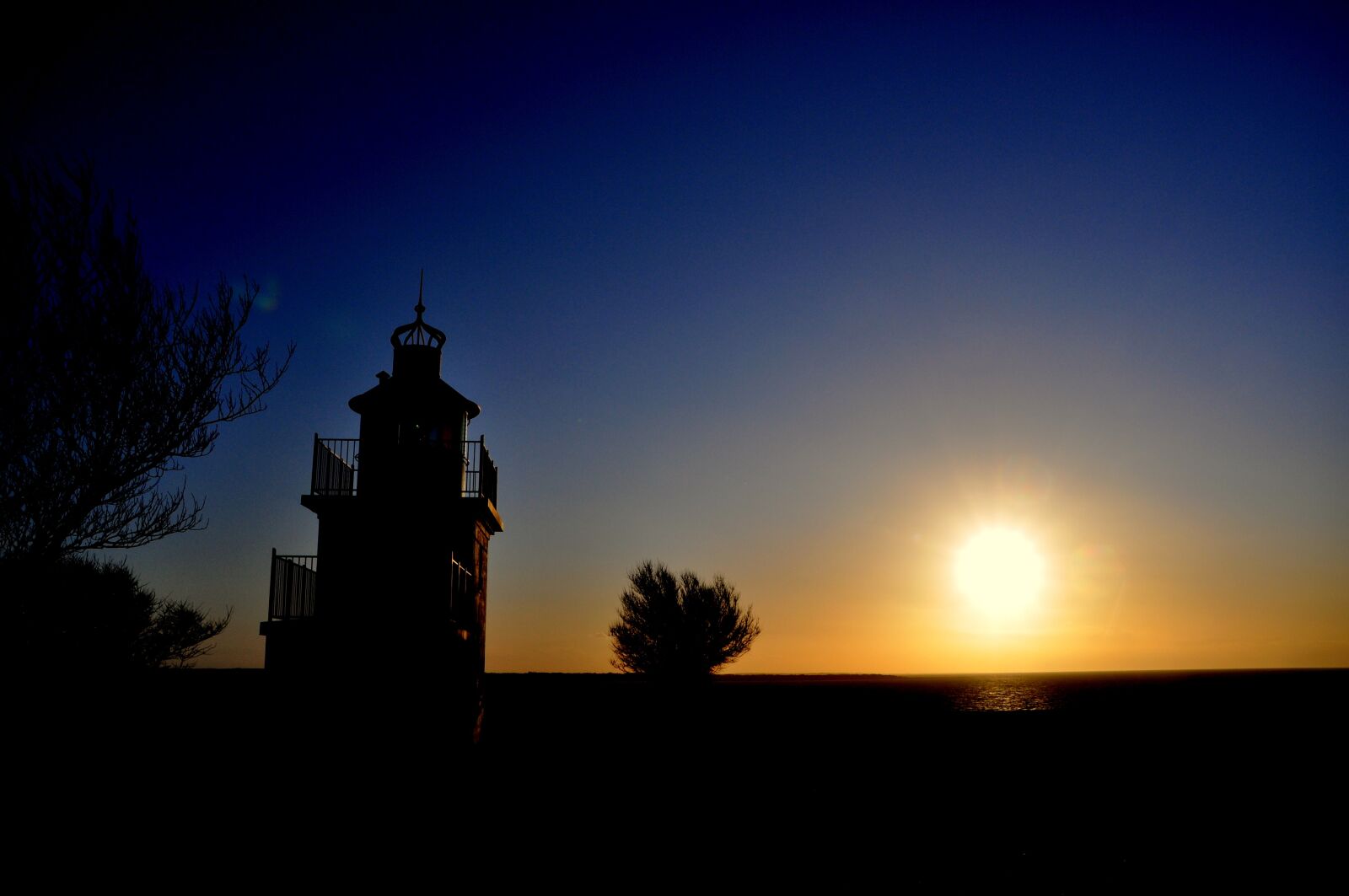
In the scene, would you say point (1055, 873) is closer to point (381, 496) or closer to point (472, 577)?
point (472, 577)

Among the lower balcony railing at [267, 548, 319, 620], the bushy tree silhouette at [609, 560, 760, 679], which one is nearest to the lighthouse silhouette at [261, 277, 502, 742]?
the lower balcony railing at [267, 548, 319, 620]

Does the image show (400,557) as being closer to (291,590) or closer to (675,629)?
(291,590)

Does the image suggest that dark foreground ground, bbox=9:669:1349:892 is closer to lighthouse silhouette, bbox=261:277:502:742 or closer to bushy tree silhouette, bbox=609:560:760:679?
lighthouse silhouette, bbox=261:277:502:742

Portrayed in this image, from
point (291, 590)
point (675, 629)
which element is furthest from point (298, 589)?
point (675, 629)

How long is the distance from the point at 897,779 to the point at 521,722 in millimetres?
12521

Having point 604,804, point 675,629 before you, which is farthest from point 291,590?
point 675,629

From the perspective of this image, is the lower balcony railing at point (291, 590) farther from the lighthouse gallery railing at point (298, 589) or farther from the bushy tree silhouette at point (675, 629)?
the bushy tree silhouette at point (675, 629)

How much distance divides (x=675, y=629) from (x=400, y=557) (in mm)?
32329

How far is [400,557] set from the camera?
733 inches

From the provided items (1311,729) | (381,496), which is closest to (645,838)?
(381,496)

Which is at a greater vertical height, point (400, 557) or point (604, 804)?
point (400, 557)

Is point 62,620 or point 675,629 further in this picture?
point 675,629

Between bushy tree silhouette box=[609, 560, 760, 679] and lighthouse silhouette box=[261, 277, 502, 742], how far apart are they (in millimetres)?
29228

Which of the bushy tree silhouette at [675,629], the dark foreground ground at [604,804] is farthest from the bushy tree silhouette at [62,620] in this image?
the bushy tree silhouette at [675,629]
